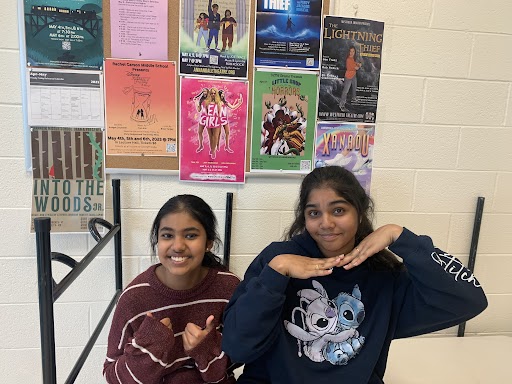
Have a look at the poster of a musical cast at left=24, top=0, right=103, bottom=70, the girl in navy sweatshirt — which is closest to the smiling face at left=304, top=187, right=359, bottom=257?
the girl in navy sweatshirt

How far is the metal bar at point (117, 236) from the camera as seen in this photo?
1.53 metres

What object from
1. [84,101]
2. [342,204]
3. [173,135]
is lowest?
[342,204]

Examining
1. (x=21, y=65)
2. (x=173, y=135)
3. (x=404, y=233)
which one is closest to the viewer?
(x=404, y=233)

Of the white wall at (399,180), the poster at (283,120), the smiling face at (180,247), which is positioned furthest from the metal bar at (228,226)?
the smiling face at (180,247)

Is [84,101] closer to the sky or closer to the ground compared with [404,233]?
closer to the sky

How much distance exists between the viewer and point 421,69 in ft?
5.55

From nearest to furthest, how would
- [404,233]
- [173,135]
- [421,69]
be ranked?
[404,233] < [173,135] < [421,69]

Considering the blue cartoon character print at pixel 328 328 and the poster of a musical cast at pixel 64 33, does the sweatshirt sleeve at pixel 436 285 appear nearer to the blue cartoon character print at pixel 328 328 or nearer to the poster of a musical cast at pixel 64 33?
the blue cartoon character print at pixel 328 328

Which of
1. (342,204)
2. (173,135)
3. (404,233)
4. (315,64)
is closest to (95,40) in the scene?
(173,135)

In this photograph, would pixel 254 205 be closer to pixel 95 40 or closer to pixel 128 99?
pixel 128 99

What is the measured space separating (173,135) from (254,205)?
412mm

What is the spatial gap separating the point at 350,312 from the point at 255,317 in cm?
31

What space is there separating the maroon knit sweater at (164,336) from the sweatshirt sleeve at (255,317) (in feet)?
0.26

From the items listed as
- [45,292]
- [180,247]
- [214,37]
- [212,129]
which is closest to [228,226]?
[212,129]
